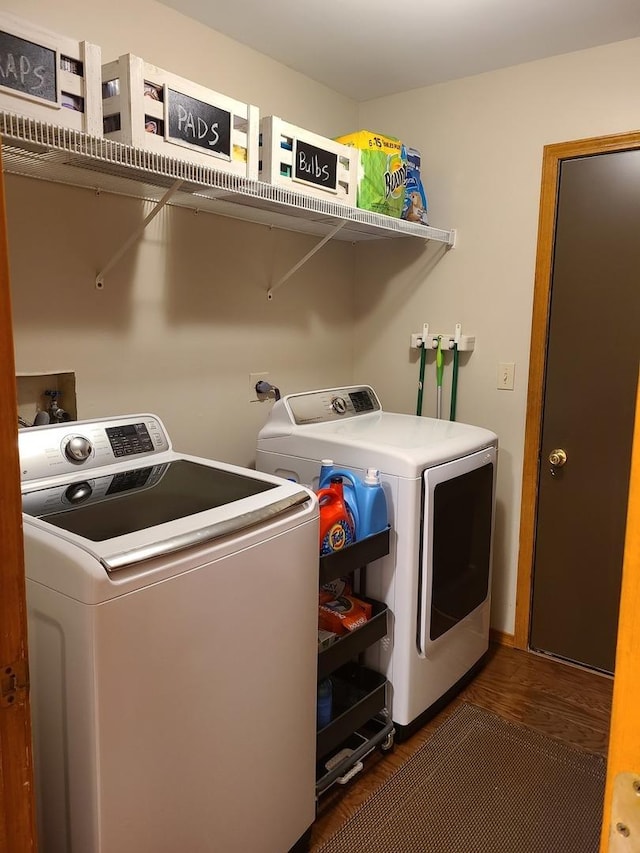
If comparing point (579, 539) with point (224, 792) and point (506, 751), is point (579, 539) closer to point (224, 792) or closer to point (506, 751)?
point (506, 751)

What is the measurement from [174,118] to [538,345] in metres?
1.70

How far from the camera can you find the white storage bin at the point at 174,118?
1.57 metres

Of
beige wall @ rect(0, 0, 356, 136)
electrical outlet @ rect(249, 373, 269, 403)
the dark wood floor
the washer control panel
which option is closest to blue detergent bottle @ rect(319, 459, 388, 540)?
the washer control panel

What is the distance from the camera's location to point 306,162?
6.82 feet

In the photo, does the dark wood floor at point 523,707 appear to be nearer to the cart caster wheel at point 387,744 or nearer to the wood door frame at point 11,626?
the cart caster wheel at point 387,744

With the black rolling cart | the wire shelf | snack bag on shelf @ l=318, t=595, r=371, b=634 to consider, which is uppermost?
the wire shelf

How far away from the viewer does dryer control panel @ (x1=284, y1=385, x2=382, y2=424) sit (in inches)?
93.9

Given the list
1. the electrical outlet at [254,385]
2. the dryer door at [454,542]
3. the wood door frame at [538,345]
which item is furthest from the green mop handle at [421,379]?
the electrical outlet at [254,385]

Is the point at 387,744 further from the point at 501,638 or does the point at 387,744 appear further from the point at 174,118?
the point at 174,118

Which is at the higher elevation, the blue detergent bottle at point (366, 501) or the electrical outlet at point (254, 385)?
the electrical outlet at point (254, 385)

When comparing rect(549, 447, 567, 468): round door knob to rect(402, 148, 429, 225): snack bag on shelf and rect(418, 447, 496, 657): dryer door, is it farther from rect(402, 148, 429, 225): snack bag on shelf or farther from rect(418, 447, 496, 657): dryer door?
rect(402, 148, 429, 225): snack bag on shelf

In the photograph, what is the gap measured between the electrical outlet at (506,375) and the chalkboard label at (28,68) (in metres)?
2.00

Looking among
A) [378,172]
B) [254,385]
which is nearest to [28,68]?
[378,172]

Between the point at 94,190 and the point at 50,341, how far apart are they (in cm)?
50
